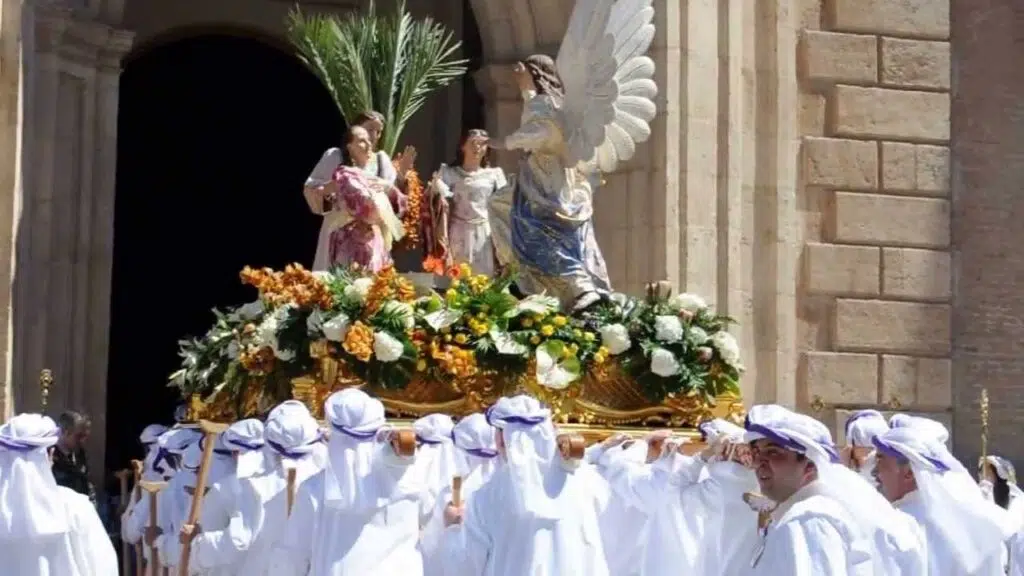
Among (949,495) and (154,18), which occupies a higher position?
(154,18)

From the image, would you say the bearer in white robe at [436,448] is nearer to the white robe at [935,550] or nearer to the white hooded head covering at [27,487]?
the white hooded head covering at [27,487]

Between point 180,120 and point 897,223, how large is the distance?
7029 mm

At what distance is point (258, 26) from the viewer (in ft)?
64.7

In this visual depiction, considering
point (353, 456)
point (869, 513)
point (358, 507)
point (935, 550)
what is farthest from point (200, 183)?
point (869, 513)

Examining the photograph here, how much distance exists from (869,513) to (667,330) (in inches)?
259

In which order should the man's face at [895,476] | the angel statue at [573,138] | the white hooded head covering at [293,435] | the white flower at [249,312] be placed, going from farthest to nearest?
the angel statue at [573,138] < the white flower at [249,312] < the white hooded head covering at [293,435] < the man's face at [895,476]

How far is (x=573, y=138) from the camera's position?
14.3 m

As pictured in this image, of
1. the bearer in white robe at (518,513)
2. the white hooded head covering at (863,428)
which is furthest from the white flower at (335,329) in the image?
the white hooded head covering at (863,428)

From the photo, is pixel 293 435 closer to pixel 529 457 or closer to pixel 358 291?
pixel 529 457

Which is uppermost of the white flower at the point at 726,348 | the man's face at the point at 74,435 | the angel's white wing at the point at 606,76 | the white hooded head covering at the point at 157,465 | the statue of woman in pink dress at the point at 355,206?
the angel's white wing at the point at 606,76

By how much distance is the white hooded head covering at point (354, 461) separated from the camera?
31.2 feet

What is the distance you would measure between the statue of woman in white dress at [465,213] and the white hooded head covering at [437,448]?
3.31 meters

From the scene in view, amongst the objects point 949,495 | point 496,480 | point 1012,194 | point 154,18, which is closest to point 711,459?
point 496,480

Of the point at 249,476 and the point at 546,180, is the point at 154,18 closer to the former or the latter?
the point at 546,180
